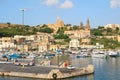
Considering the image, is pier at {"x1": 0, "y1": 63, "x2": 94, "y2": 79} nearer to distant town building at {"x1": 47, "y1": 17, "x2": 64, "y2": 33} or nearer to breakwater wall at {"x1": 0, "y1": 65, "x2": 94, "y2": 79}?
breakwater wall at {"x1": 0, "y1": 65, "x2": 94, "y2": 79}

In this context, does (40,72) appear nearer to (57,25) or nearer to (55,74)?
(55,74)

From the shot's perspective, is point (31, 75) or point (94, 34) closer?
point (31, 75)

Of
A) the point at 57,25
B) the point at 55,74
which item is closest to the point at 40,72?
the point at 55,74

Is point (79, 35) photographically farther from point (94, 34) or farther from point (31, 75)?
point (31, 75)

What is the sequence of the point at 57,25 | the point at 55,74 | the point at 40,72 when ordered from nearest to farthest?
the point at 55,74, the point at 40,72, the point at 57,25

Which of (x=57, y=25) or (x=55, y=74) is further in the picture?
(x=57, y=25)

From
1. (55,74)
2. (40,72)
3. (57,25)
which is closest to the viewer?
(55,74)

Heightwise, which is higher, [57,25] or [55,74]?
[57,25]

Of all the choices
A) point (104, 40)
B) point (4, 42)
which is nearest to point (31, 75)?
point (4, 42)

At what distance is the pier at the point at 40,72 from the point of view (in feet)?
104

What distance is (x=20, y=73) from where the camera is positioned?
110 ft

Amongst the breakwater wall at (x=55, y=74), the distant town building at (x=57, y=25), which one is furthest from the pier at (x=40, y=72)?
the distant town building at (x=57, y=25)

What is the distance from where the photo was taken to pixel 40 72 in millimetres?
33594

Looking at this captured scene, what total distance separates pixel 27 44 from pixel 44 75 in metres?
58.6
